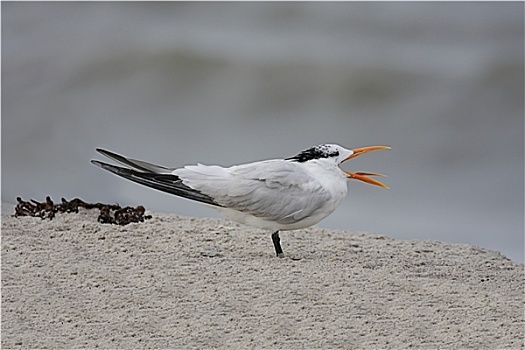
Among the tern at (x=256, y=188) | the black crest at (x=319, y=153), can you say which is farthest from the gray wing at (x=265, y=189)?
the black crest at (x=319, y=153)

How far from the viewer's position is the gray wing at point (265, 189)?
480cm

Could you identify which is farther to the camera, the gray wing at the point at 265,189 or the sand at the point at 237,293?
the gray wing at the point at 265,189

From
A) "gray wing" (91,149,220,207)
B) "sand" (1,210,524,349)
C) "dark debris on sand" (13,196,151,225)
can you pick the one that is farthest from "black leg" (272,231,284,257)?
"dark debris on sand" (13,196,151,225)

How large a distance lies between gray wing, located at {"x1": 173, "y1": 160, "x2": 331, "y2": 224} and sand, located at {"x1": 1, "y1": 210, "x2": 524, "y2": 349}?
0.85ft

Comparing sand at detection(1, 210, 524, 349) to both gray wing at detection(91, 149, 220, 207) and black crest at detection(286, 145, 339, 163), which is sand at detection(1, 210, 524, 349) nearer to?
gray wing at detection(91, 149, 220, 207)

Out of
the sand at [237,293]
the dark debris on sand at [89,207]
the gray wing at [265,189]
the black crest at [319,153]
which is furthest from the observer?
the dark debris on sand at [89,207]

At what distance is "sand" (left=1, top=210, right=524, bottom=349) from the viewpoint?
13.2 ft

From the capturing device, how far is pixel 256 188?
4805mm

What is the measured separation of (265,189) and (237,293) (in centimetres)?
61

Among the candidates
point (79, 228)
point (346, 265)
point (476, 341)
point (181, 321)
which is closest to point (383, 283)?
point (346, 265)

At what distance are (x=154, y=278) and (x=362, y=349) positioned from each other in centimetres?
115

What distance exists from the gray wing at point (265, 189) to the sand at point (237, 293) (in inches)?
10.2

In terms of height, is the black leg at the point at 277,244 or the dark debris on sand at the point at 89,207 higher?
the dark debris on sand at the point at 89,207

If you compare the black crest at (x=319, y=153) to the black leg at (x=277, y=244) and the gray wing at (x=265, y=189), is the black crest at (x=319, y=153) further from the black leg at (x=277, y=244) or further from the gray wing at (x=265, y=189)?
the black leg at (x=277, y=244)
